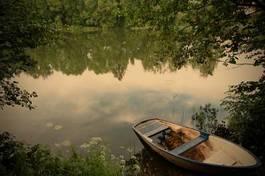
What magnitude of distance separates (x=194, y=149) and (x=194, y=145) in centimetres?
37

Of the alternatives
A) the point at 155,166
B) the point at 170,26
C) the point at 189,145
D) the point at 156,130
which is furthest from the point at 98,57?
the point at 170,26

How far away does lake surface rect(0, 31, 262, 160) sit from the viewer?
66.4ft

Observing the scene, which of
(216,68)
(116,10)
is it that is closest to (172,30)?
(116,10)

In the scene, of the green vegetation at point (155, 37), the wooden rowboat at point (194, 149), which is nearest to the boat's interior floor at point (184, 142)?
the wooden rowboat at point (194, 149)

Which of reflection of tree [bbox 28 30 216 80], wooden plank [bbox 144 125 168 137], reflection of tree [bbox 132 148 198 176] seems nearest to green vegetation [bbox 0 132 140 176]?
reflection of tree [bbox 132 148 198 176]

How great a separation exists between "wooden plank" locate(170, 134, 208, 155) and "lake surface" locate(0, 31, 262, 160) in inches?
142

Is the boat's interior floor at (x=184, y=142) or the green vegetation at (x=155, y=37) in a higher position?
the green vegetation at (x=155, y=37)

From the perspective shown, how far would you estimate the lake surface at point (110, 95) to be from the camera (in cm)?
2023

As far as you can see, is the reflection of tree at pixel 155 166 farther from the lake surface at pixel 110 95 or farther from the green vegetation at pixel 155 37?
the green vegetation at pixel 155 37

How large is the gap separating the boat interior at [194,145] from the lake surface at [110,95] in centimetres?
186

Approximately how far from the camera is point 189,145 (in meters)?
14.5

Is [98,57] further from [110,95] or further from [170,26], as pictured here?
[170,26]

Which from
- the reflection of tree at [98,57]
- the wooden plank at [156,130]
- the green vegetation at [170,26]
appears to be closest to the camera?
the green vegetation at [170,26]

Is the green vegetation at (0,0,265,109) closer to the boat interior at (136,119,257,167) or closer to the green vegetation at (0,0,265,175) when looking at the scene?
the green vegetation at (0,0,265,175)
